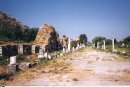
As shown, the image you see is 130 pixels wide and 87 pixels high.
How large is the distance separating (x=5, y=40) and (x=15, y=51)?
5.21 m

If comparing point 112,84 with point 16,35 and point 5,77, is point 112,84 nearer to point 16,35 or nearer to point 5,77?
point 5,77

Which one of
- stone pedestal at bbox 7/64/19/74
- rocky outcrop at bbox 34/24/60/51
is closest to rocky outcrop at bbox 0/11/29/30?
rocky outcrop at bbox 34/24/60/51

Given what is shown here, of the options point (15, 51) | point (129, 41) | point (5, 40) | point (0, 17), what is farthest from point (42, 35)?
point (129, 41)

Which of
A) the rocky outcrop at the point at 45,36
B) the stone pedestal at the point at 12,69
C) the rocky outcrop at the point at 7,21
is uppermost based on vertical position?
the rocky outcrop at the point at 7,21

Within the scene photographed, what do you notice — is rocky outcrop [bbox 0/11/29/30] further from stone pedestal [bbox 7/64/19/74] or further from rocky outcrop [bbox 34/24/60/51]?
stone pedestal [bbox 7/64/19/74]

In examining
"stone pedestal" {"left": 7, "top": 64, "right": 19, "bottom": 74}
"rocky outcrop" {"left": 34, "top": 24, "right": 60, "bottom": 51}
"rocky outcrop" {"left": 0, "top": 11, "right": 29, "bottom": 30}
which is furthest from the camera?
"rocky outcrop" {"left": 34, "top": 24, "right": 60, "bottom": 51}

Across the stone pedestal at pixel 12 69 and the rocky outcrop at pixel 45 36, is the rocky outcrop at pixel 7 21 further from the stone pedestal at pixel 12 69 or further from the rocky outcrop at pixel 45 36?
the stone pedestal at pixel 12 69

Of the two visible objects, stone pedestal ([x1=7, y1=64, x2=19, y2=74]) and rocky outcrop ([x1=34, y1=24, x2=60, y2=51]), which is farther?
rocky outcrop ([x1=34, y1=24, x2=60, y2=51])

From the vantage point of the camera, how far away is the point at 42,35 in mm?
32875

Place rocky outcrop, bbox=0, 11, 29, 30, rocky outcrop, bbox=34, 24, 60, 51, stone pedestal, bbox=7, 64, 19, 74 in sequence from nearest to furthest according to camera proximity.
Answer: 1. stone pedestal, bbox=7, 64, 19, 74
2. rocky outcrop, bbox=0, 11, 29, 30
3. rocky outcrop, bbox=34, 24, 60, 51

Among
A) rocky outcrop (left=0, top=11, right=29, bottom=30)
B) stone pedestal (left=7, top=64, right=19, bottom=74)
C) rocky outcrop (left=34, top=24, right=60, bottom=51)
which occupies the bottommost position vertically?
stone pedestal (left=7, top=64, right=19, bottom=74)

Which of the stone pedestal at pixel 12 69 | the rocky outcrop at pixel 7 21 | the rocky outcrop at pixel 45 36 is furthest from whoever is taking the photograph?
the rocky outcrop at pixel 45 36

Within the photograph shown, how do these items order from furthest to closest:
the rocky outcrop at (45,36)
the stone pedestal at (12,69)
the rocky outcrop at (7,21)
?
the rocky outcrop at (45,36)
the rocky outcrop at (7,21)
the stone pedestal at (12,69)

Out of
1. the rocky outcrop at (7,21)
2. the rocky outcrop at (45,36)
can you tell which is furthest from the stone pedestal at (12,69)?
the rocky outcrop at (45,36)
